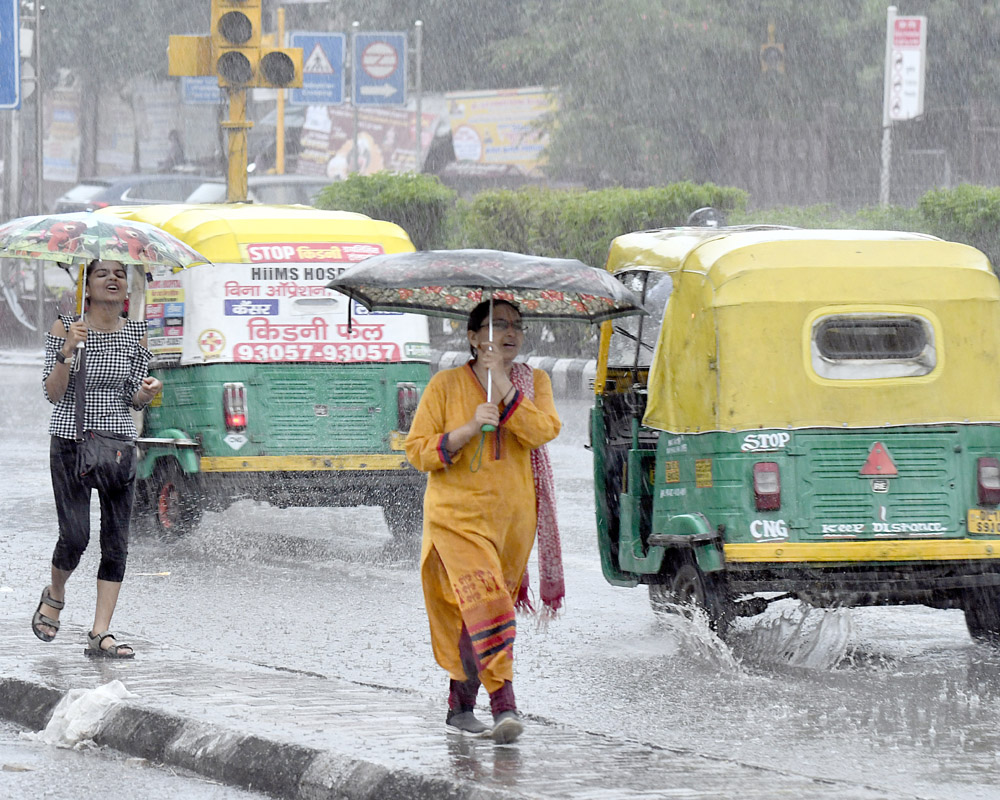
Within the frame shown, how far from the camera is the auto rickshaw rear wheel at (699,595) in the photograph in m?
→ 7.84

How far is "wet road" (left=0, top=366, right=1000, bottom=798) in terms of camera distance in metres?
6.25

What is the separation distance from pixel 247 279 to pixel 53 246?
3.30 meters

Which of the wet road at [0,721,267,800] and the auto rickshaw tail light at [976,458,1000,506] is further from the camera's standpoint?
the auto rickshaw tail light at [976,458,1000,506]

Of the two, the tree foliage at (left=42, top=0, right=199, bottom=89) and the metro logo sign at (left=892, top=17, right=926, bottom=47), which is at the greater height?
the tree foliage at (left=42, top=0, right=199, bottom=89)

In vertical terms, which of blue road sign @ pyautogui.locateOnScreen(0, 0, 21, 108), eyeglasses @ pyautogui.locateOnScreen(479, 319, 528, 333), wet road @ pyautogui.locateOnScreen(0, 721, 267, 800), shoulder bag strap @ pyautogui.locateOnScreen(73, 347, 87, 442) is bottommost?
wet road @ pyautogui.locateOnScreen(0, 721, 267, 800)

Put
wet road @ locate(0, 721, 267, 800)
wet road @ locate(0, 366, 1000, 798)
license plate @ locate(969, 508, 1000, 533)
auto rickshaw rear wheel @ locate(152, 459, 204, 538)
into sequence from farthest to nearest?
auto rickshaw rear wheel @ locate(152, 459, 204, 538) < license plate @ locate(969, 508, 1000, 533) < wet road @ locate(0, 366, 1000, 798) < wet road @ locate(0, 721, 267, 800)

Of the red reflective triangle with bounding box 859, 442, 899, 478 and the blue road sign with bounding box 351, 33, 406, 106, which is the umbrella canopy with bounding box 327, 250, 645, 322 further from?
the blue road sign with bounding box 351, 33, 406, 106

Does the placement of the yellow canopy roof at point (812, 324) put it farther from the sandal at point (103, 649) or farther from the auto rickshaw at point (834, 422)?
the sandal at point (103, 649)

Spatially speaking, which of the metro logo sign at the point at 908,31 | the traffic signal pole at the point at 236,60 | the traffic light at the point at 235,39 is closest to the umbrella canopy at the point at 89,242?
the traffic signal pole at the point at 236,60

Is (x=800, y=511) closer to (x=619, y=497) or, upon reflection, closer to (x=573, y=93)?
(x=619, y=497)

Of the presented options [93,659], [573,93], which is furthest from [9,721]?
[573,93]

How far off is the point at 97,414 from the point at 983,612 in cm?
403

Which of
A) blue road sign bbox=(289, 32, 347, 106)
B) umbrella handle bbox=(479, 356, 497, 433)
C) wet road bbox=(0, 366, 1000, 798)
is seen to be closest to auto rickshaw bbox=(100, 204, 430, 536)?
wet road bbox=(0, 366, 1000, 798)

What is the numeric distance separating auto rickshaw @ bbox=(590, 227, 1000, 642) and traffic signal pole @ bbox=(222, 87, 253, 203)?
7.82 m
